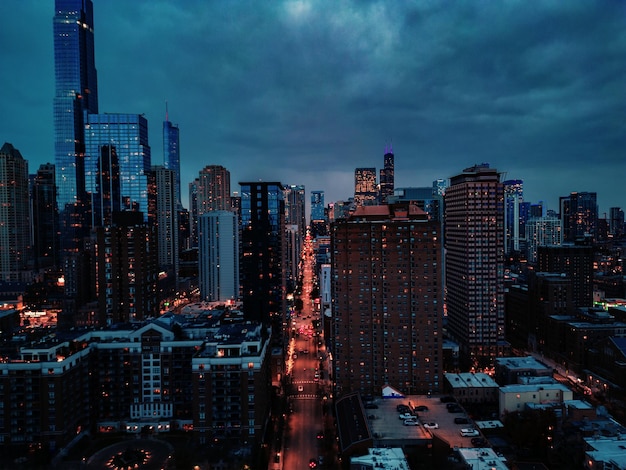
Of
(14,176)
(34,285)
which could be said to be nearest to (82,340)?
(34,285)

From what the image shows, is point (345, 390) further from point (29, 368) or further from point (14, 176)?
point (14, 176)

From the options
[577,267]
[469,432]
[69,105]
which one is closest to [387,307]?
[469,432]

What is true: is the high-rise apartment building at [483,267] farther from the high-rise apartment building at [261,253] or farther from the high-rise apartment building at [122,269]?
the high-rise apartment building at [122,269]

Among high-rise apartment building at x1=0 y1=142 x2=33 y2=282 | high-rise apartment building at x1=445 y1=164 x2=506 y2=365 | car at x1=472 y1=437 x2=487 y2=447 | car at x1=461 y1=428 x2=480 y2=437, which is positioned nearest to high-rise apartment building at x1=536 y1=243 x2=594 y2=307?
high-rise apartment building at x1=445 y1=164 x2=506 y2=365

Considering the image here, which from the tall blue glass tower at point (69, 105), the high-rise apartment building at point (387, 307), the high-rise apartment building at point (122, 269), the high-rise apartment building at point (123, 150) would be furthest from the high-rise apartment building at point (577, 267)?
the tall blue glass tower at point (69, 105)

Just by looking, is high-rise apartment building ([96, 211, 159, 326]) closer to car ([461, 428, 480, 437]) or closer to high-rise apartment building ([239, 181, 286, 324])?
high-rise apartment building ([239, 181, 286, 324])

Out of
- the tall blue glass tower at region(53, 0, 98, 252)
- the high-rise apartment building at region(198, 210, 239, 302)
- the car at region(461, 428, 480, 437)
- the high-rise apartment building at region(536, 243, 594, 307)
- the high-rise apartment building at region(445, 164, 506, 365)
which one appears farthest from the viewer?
the tall blue glass tower at region(53, 0, 98, 252)

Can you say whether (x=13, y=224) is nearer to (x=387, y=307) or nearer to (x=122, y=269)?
(x=122, y=269)
